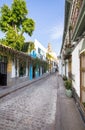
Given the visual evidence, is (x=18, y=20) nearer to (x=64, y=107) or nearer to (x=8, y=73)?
(x=8, y=73)

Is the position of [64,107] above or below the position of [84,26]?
below

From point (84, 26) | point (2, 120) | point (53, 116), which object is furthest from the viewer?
point (53, 116)

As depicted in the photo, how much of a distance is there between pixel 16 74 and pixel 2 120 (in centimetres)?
1357

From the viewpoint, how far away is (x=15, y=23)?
25.9 m

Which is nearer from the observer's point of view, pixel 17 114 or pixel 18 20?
pixel 17 114

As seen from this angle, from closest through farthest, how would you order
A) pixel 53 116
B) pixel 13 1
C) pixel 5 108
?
pixel 53 116, pixel 5 108, pixel 13 1

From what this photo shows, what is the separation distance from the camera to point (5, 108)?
8789 mm

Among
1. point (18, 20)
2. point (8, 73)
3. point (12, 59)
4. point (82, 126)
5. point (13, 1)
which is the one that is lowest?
point (82, 126)

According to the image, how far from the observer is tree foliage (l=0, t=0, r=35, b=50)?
81.8 feet

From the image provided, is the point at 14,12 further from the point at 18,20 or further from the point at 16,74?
the point at 16,74

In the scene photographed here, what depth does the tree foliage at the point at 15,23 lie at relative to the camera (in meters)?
24.9

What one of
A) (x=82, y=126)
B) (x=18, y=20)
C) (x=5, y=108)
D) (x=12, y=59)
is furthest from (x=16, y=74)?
(x=82, y=126)

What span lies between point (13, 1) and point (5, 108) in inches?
752

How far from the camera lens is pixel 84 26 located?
18.6 ft
